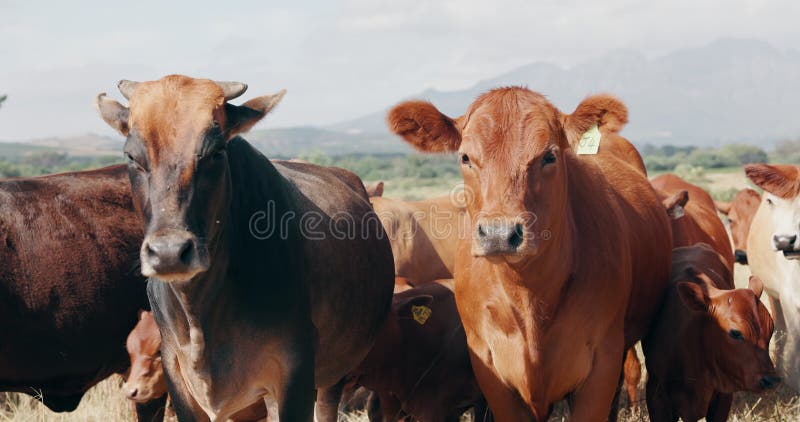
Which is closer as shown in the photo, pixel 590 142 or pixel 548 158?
pixel 548 158

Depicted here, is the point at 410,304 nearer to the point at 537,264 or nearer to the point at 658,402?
the point at 658,402

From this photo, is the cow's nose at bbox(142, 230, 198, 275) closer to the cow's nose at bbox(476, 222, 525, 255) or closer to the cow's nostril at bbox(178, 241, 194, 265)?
the cow's nostril at bbox(178, 241, 194, 265)

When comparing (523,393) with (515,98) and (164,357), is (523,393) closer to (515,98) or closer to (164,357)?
(515,98)

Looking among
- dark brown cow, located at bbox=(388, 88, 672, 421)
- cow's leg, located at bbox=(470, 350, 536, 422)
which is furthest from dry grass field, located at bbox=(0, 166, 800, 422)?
dark brown cow, located at bbox=(388, 88, 672, 421)

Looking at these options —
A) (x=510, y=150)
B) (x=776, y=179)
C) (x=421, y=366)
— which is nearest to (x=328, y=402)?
(x=421, y=366)

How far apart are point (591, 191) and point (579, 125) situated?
0.69 meters

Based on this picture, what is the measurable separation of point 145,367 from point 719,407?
373 centimetres

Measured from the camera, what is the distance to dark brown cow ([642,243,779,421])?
5.71 m

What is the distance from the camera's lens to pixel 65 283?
5.52m

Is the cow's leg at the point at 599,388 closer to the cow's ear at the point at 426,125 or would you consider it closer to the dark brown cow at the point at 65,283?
the cow's ear at the point at 426,125

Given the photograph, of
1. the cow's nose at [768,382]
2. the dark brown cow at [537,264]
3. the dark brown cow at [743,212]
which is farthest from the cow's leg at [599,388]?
the dark brown cow at [743,212]

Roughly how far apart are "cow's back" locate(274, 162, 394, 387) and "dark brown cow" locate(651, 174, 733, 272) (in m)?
2.90

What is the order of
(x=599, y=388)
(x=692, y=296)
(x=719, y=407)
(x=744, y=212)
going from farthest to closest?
(x=744, y=212)
(x=719, y=407)
(x=692, y=296)
(x=599, y=388)

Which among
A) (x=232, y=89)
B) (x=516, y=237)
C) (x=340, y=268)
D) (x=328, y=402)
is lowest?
(x=328, y=402)
